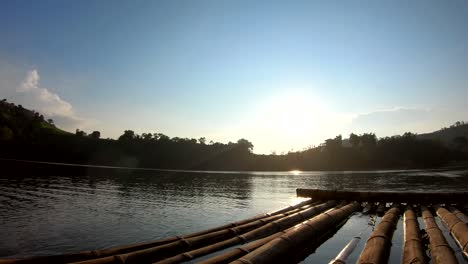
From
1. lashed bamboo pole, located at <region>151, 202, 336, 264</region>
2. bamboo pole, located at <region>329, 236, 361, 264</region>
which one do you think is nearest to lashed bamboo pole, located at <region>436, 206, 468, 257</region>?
bamboo pole, located at <region>329, 236, 361, 264</region>

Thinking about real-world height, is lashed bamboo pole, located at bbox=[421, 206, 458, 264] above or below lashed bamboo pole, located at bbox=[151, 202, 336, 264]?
above

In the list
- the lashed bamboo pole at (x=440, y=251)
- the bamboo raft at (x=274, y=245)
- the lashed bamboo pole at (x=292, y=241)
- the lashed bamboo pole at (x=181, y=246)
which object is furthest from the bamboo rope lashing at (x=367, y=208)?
the lashed bamboo pole at (x=440, y=251)

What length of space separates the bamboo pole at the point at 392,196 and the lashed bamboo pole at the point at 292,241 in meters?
9.77

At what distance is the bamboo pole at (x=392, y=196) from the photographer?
29.7 metres

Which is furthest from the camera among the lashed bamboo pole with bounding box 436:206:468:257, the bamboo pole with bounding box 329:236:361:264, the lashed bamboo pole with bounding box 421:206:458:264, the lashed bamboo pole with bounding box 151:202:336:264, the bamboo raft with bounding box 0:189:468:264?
the bamboo pole with bounding box 329:236:361:264

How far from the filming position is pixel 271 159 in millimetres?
199375

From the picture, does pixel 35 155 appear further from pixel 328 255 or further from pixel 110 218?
pixel 328 255

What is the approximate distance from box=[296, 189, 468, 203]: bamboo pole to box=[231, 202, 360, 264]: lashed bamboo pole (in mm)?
9771

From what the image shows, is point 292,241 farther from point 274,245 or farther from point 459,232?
point 459,232

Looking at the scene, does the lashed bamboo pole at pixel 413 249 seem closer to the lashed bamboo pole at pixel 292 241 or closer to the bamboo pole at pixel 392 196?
the lashed bamboo pole at pixel 292 241

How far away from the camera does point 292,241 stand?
14.3 m

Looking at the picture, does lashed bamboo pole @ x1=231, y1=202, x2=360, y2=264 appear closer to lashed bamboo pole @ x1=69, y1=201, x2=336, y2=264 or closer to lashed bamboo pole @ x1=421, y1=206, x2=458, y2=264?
lashed bamboo pole @ x1=69, y1=201, x2=336, y2=264

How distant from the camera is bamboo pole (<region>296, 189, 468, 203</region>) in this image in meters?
29.7

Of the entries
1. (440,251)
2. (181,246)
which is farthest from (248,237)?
(440,251)
